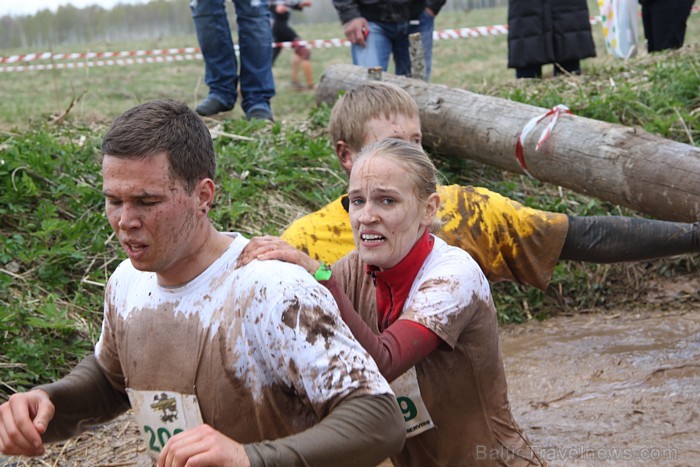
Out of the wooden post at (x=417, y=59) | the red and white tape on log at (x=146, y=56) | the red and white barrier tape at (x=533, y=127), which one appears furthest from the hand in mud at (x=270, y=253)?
the red and white tape on log at (x=146, y=56)

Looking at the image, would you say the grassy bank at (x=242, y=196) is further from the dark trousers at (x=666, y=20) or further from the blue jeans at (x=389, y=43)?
the dark trousers at (x=666, y=20)

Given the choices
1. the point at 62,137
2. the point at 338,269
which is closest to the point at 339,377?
the point at 338,269

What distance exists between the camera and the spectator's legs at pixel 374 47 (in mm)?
8820

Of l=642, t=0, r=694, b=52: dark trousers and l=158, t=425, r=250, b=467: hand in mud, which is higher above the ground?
l=642, t=0, r=694, b=52: dark trousers

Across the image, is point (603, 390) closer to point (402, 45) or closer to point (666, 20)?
point (402, 45)

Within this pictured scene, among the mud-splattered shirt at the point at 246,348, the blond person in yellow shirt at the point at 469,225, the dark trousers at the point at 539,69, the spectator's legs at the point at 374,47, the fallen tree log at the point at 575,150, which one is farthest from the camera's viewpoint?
the dark trousers at the point at 539,69

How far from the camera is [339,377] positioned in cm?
236

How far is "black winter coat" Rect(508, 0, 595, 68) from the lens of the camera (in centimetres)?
909

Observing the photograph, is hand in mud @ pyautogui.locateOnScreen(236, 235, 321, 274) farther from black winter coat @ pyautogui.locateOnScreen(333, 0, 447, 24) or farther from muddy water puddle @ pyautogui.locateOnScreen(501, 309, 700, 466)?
black winter coat @ pyautogui.locateOnScreen(333, 0, 447, 24)

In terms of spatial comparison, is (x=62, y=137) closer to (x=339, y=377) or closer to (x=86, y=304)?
(x=86, y=304)

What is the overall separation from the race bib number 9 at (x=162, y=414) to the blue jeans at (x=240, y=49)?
5747 mm

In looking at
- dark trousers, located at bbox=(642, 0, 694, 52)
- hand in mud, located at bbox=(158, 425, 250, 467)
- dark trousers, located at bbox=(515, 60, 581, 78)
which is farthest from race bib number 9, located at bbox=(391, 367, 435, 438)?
dark trousers, located at bbox=(642, 0, 694, 52)

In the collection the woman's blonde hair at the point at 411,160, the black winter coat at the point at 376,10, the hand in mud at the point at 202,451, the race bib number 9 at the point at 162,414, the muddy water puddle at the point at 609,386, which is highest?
the black winter coat at the point at 376,10

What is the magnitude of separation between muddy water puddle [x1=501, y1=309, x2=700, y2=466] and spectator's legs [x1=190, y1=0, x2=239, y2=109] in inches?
145
